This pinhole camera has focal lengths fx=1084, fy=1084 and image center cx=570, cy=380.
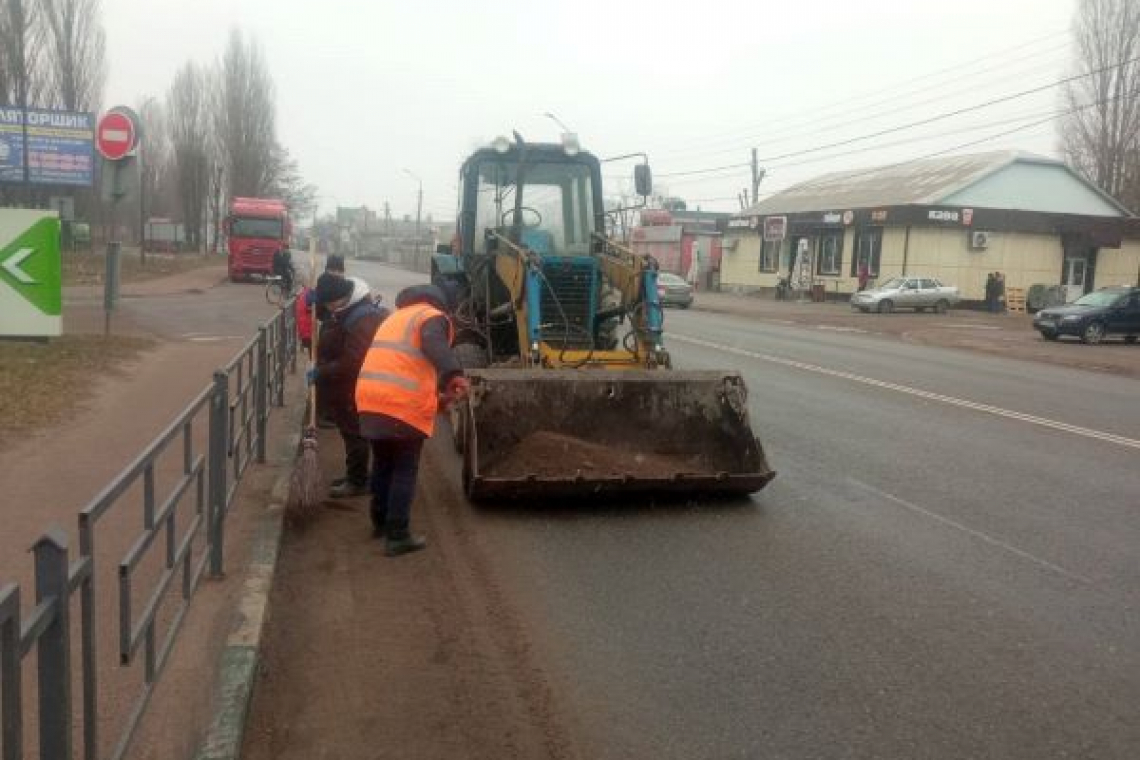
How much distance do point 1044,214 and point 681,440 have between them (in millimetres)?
40585

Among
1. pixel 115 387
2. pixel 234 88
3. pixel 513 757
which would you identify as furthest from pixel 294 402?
pixel 234 88

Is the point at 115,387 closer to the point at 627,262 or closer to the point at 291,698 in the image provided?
the point at 627,262

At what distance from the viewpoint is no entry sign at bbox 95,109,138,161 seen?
14117mm

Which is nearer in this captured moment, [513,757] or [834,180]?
[513,757]

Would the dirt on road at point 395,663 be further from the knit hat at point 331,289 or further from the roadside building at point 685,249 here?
the roadside building at point 685,249

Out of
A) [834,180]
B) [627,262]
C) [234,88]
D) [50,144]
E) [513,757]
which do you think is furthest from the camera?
[234,88]

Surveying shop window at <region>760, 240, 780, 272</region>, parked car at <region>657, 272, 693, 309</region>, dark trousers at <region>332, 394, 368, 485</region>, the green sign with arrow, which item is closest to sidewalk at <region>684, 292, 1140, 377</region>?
parked car at <region>657, 272, 693, 309</region>

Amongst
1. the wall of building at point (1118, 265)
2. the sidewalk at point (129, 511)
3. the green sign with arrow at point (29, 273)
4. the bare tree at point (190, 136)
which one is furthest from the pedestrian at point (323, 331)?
the bare tree at point (190, 136)

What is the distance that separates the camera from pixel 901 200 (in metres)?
44.7

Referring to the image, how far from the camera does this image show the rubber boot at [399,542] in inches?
250

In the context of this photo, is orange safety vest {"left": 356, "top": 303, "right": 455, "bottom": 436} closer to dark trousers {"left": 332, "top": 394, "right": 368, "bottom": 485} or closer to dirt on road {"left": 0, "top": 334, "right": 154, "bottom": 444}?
dark trousers {"left": 332, "top": 394, "right": 368, "bottom": 485}

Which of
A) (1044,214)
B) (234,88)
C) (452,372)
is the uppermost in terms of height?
(234,88)

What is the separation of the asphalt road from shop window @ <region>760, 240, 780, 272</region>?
141ft

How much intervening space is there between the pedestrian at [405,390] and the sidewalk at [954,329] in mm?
17869
